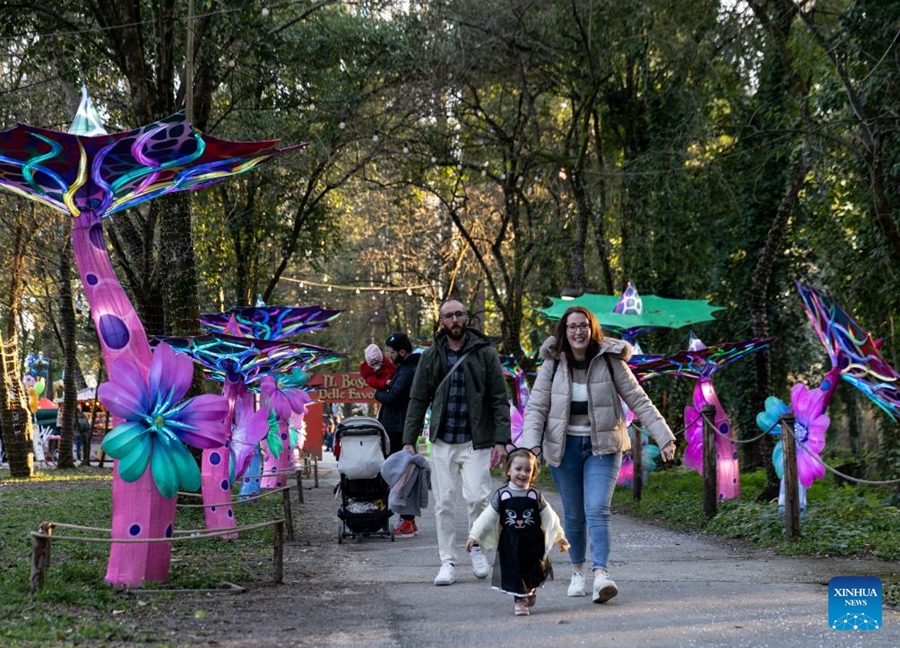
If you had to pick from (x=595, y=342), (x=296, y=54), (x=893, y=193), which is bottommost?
(x=595, y=342)

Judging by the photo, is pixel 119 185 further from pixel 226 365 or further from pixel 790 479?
pixel 790 479

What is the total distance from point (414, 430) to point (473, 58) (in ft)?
45.6

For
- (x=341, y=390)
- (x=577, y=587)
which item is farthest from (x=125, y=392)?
(x=341, y=390)

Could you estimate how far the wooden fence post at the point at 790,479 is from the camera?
9.56m

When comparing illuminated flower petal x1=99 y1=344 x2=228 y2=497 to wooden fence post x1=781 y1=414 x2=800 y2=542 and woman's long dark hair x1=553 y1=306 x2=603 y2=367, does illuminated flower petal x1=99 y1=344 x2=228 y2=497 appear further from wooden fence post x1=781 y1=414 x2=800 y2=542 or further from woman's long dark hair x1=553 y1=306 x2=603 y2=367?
wooden fence post x1=781 y1=414 x2=800 y2=542

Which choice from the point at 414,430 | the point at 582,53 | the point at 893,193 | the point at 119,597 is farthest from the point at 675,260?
the point at 119,597

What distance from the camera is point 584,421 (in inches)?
268

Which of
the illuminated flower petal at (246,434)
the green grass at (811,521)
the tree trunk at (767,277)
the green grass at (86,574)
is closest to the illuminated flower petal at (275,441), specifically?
the green grass at (86,574)

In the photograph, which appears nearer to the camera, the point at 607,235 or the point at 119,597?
the point at 119,597

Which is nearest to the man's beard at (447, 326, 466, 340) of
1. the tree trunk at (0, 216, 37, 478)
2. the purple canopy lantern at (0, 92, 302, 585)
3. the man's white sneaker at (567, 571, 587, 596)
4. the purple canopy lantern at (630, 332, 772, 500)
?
the purple canopy lantern at (0, 92, 302, 585)

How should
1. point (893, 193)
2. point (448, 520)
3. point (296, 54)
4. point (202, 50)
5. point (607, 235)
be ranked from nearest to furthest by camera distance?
point (448, 520) → point (893, 193) → point (202, 50) → point (296, 54) → point (607, 235)

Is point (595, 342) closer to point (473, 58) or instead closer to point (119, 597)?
point (119, 597)

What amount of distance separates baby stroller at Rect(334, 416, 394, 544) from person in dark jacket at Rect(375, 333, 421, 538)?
0.27 meters

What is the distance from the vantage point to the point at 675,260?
21375mm
